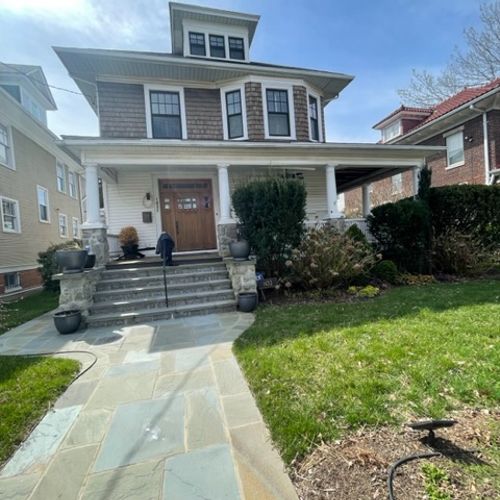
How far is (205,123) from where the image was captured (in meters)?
9.74

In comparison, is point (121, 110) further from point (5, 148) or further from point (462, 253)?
point (462, 253)

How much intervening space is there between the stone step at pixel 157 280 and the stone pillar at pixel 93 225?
899 millimetres

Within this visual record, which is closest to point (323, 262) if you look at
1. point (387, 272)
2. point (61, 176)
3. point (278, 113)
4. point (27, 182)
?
point (387, 272)

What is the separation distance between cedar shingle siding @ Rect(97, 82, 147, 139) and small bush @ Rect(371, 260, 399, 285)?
7.74 m

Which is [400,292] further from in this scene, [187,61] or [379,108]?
[379,108]

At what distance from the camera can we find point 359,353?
321cm

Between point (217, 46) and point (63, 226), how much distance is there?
1074 cm

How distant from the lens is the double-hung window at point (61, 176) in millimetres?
14414

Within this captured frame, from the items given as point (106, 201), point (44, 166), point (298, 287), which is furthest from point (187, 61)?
point (44, 166)

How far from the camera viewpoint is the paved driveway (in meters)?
1.75

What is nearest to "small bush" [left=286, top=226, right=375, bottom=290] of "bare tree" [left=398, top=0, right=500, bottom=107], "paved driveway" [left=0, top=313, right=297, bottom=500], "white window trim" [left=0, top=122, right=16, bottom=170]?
"paved driveway" [left=0, top=313, right=297, bottom=500]

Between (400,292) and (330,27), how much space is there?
7.67 m

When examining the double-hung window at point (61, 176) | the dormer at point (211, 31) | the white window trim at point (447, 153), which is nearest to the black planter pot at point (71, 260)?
the dormer at point (211, 31)

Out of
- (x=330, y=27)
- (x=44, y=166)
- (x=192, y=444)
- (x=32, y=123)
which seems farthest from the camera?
(x=44, y=166)
